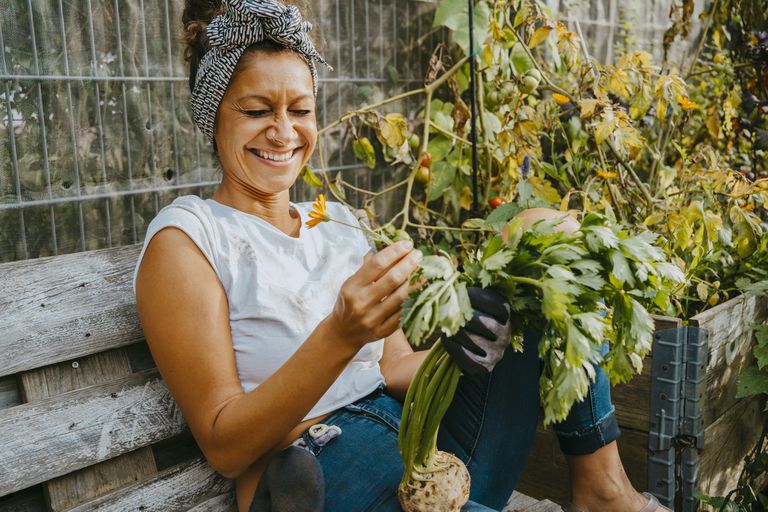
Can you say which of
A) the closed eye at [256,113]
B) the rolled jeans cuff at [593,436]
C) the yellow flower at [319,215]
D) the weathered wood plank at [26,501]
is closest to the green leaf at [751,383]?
the rolled jeans cuff at [593,436]

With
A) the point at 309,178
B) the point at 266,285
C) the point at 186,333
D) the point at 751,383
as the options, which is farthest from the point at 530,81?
the point at 186,333

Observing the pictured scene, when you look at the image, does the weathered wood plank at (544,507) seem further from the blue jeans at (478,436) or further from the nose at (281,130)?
the nose at (281,130)

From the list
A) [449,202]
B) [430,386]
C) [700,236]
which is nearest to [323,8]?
[449,202]

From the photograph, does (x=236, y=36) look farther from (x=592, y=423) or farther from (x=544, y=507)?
(x=544, y=507)

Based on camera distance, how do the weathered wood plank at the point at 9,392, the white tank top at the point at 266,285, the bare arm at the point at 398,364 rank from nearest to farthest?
the weathered wood plank at the point at 9,392
the white tank top at the point at 266,285
the bare arm at the point at 398,364

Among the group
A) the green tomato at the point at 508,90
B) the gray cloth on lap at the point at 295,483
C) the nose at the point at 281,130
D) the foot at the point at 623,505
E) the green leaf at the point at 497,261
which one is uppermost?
the green tomato at the point at 508,90

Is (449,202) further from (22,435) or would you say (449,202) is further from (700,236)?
(22,435)

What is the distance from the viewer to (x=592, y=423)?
5.06ft

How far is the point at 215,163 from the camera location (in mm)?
2271

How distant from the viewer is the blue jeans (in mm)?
1403

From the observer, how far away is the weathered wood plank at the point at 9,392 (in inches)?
52.9

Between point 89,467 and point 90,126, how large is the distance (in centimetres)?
97

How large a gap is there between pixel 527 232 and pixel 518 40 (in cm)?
144

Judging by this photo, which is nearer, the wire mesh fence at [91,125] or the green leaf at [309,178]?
the wire mesh fence at [91,125]
